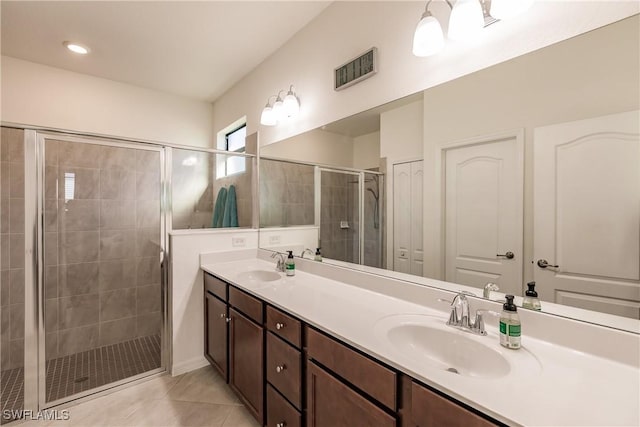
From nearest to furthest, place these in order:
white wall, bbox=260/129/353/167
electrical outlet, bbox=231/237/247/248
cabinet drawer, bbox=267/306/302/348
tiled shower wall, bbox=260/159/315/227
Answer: cabinet drawer, bbox=267/306/302/348 → white wall, bbox=260/129/353/167 → tiled shower wall, bbox=260/159/315/227 → electrical outlet, bbox=231/237/247/248

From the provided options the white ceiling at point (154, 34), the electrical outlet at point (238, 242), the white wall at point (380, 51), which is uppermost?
the white ceiling at point (154, 34)

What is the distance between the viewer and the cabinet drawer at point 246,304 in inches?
60.2

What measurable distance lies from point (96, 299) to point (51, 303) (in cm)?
40

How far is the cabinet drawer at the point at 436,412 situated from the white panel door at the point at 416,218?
726mm

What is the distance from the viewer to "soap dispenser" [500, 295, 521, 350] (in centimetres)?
92

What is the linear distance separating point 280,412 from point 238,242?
1.44 metres

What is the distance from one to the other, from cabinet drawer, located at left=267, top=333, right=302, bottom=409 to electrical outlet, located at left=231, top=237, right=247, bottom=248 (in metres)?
1.19

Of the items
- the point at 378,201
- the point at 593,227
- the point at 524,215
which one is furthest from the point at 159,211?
the point at 593,227

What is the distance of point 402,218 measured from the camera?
1.52 meters

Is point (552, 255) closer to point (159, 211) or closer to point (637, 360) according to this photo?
point (637, 360)

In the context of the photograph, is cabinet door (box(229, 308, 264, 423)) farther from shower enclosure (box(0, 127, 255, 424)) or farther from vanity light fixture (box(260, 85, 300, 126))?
vanity light fixture (box(260, 85, 300, 126))

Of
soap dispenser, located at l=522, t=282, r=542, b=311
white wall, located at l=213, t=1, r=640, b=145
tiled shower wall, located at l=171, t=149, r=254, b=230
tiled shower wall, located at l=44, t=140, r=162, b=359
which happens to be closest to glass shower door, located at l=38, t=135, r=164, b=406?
tiled shower wall, located at l=44, t=140, r=162, b=359

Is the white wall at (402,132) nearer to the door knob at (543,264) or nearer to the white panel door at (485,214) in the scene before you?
the white panel door at (485,214)

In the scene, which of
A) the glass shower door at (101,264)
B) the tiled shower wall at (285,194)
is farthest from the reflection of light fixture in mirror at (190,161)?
the tiled shower wall at (285,194)
